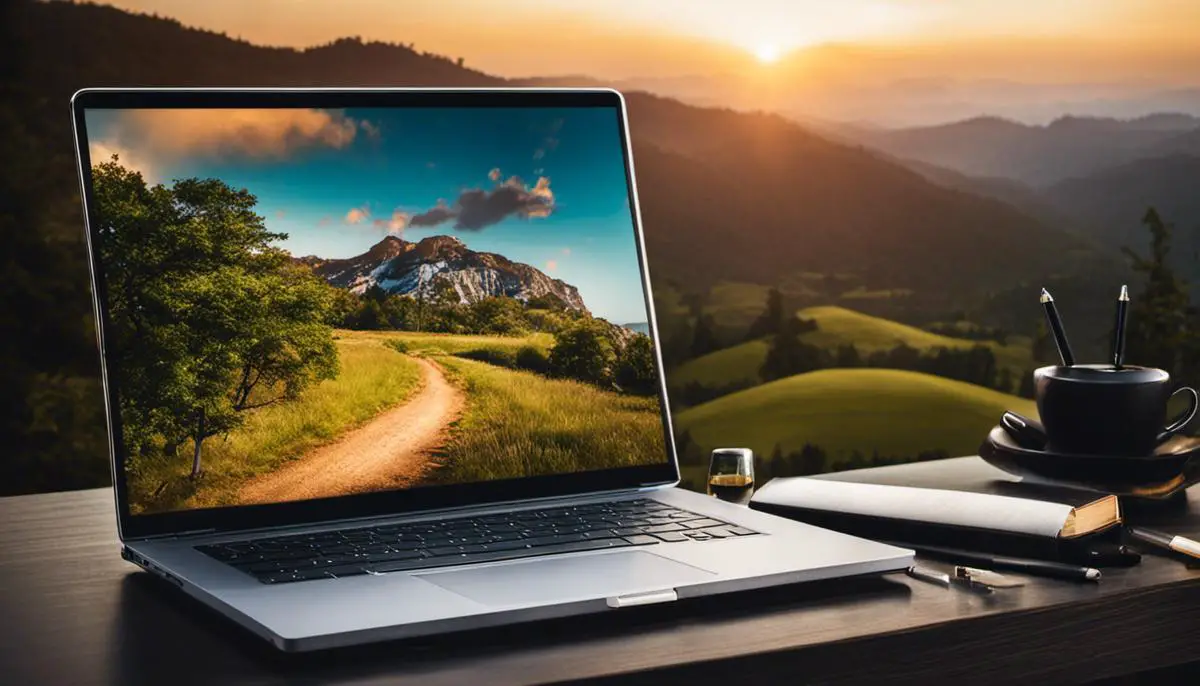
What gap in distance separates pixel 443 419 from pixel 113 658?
456mm

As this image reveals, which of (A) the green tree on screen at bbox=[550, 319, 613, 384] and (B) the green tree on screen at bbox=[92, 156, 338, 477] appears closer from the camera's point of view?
(B) the green tree on screen at bbox=[92, 156, 338, 477]

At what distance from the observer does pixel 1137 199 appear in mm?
5480

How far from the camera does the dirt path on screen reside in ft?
3.54

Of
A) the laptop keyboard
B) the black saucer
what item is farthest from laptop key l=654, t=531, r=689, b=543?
the black saucer

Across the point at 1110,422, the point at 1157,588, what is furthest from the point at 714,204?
the point at 1157,588

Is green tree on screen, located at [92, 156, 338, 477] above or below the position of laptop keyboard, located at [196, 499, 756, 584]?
above

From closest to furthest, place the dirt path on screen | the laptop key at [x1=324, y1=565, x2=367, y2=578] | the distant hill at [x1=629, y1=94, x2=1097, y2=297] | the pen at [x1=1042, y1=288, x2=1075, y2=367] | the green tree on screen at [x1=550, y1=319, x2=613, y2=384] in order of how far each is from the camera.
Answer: the laptop key at [x1=324, y1=565, x2=367, y2=578] → the dirt path on screen → the green tree on screen at [x1=550, y1=319, x2=613, y2=384] → the pen at [x1=1042, y1=288, x2=1075, y2=367] → the distant hill at [x1=629, y1=94, x2=1097, y2=297]

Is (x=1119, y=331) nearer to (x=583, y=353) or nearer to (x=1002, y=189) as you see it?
(x=583, y=353)

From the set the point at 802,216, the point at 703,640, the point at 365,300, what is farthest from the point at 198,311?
the point at 802,216

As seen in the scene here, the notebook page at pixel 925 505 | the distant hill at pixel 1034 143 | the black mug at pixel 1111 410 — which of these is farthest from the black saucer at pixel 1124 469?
the distant hill at pixel 1034 143

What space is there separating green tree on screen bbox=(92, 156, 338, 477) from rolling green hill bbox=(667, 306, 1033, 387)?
3.59 meters

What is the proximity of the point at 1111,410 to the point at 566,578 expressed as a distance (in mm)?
692

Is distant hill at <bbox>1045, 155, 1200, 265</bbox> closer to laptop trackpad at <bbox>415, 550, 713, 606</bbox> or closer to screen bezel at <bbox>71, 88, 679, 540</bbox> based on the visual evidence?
screen bezel at <bbox>71, 88, 679, 540</bbox>

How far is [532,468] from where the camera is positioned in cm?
119
